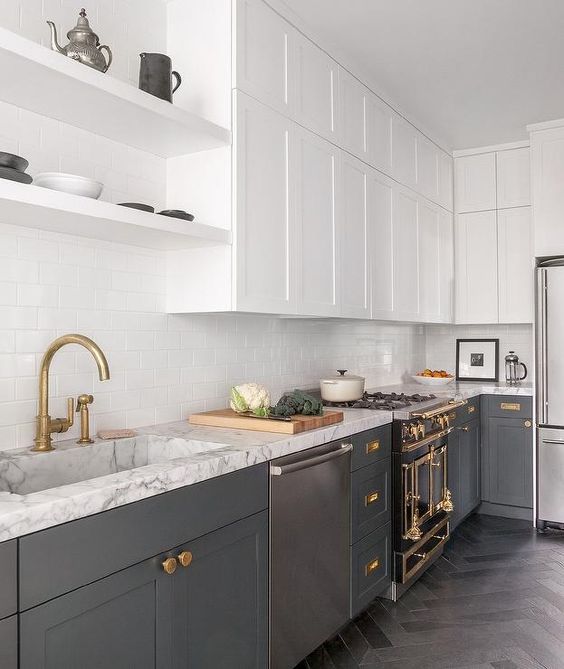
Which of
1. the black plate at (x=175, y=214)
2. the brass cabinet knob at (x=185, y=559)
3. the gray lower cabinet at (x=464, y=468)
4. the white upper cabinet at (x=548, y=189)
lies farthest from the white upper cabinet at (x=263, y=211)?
the white upper cabinet at (x=548, y=189)

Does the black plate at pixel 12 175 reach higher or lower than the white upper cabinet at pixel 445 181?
lower

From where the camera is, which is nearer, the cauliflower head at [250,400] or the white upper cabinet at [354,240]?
the cauliflower head at [250,400]

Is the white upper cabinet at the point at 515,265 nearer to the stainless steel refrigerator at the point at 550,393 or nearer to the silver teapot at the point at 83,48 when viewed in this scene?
the stainless steel refrigerator at the point at 550,393

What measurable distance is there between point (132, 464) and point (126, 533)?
0.75m

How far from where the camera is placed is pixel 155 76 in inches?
88.6

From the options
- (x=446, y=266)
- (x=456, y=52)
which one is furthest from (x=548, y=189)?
(x=456, y=52)

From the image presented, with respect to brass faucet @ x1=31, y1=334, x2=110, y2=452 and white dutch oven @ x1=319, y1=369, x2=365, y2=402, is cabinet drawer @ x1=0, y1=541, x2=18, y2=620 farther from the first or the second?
white dutch oven @ x1=319, y1=369, x2=365, y2=402

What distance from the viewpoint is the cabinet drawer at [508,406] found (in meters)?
4.33

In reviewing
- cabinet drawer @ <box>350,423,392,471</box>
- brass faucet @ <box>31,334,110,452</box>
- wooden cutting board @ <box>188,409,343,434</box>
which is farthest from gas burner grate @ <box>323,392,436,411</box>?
brass faucet @ <box>31,334,110,452</box>

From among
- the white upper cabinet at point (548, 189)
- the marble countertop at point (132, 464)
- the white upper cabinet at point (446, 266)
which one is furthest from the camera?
the white upper cabinet at point (446, 266)

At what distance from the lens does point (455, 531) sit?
4094mm

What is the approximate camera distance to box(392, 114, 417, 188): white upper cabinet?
3.89m

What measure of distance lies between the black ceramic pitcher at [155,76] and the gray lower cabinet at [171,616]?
1.57 meters

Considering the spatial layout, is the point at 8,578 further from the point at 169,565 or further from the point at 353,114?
the point at 353,114
